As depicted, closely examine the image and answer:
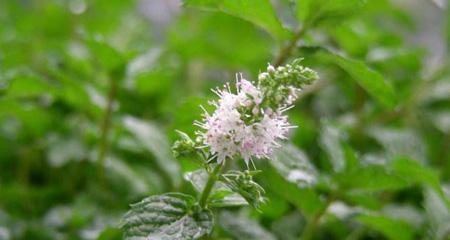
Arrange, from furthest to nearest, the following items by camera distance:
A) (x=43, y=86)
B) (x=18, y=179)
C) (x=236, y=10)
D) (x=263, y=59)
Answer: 1. (x=263, y=59)
2. (x=18, y=179)
3. (x=43, y=86)
4. (x=236, y=10)

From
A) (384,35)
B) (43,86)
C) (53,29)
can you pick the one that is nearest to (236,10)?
(43,86)

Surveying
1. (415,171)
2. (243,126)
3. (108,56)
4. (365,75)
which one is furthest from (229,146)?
(108,56)

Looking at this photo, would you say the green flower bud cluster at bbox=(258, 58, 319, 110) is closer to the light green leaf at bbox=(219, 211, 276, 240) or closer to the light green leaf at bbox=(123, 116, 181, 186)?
the light green leaf at bbox=(219, 211, 276, 240)

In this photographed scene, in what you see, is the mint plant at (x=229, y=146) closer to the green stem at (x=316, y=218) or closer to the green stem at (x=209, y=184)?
the green stem at (x=209, y=184)

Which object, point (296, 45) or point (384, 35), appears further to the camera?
point (384, 35)

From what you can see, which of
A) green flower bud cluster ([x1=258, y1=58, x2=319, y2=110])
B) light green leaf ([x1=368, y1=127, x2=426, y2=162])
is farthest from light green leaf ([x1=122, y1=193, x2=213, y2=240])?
light green leaf ([x1=368, y1=127, x2=426, y2=162])

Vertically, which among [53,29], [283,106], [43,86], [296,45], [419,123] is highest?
[53,29]

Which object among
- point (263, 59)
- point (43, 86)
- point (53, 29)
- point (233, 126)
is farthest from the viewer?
point (53, 29)

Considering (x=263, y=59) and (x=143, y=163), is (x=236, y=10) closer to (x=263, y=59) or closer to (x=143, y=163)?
(x=143, y=163)
